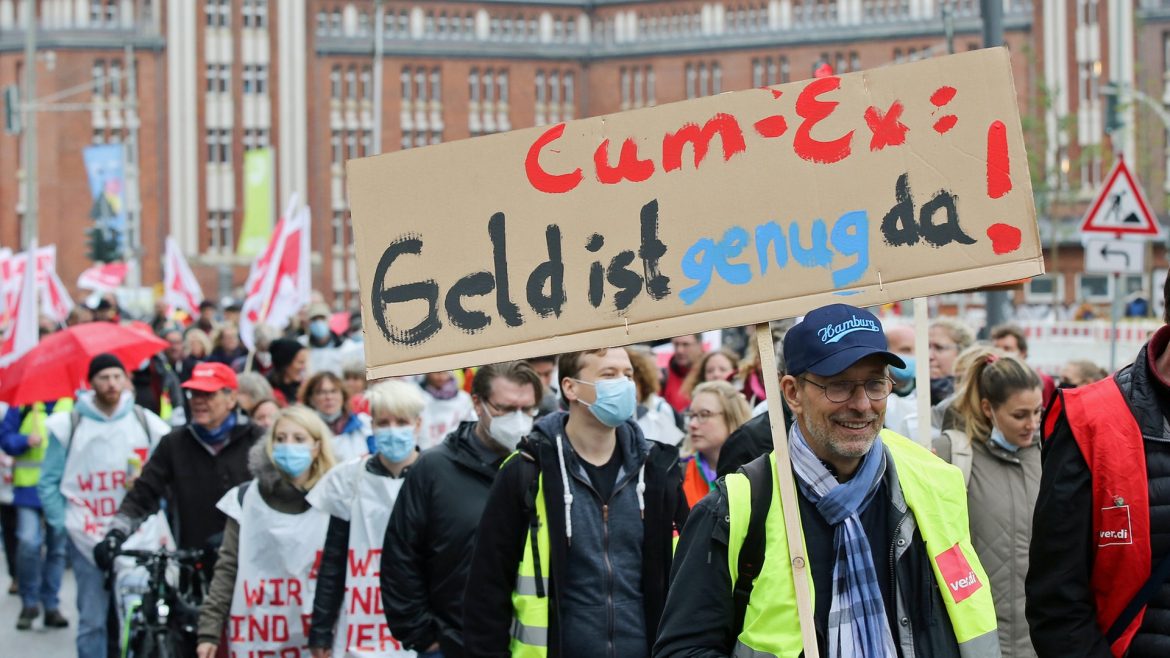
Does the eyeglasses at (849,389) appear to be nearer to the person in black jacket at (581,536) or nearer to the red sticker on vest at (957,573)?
the red sticker on vest at (957,573)

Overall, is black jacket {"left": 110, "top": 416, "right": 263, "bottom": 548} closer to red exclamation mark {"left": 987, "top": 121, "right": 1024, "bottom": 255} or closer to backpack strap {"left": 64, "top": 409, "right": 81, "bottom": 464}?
backpack strap {"left": 64, "top": 409, "right": 81, "bottom": 464}

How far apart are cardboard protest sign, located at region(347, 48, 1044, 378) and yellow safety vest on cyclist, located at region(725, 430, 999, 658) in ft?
2.02

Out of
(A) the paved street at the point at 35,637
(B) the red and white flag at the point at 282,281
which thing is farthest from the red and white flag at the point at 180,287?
(A) the paved street at the point at 35,637

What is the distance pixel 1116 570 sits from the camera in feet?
12.3

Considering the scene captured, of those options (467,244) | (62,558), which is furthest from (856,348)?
(62,558)

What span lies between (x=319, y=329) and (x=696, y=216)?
13.2m

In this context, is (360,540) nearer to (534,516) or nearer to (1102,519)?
(534,516)

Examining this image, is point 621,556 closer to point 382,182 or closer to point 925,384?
point 925,384

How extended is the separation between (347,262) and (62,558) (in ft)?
183

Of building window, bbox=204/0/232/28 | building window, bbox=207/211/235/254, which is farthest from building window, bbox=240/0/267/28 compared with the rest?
building window, bbox=207/211/235/254

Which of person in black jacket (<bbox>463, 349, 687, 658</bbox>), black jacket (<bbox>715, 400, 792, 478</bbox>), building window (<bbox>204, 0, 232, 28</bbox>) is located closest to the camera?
person in black jacket (<bbox>463, 349, 687, 658</bbox>)

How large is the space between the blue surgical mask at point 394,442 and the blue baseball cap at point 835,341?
10.9 feet

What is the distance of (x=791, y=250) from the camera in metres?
3.91

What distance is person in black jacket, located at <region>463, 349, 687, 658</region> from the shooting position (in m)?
4.88
